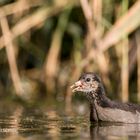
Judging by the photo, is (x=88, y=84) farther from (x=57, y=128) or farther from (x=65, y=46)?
(x=65, y=46)

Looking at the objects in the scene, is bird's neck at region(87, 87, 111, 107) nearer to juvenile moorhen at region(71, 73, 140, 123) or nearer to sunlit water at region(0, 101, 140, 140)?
juvenile moorhen at region(71, 73, 140, 123)

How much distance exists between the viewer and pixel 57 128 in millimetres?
9320

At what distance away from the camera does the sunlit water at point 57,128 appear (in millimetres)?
8398

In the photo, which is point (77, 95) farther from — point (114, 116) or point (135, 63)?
point (114, 116)

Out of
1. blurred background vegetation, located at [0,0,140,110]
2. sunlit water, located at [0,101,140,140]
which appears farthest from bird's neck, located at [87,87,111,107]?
blurred background vegetation, located at [0,0,140,110]

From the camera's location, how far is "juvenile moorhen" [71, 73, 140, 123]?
10.1 metres

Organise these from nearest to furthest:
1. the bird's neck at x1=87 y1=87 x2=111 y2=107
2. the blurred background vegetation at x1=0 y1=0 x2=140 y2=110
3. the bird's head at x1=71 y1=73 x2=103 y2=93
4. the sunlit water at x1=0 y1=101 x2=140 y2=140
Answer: the sunlit water at x1=0 y1=101 x2=140 y2=140, the bird's neck at x1=87 y1=87 x2=111 y2=107, the bird's head at x1=71 y1=73 x2=103 y2=93, the blurred background vegetation at x1=0 y1=0 x2=140 y2=110

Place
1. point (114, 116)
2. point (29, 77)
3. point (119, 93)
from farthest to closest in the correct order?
point (29, 77) → point (119, 93) → point (114, 116)

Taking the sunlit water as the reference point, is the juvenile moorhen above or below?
above

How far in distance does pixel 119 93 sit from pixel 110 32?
1.38 meters

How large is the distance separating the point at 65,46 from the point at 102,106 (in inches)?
203

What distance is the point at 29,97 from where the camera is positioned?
48.4 feet

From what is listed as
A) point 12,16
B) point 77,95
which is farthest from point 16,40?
point 77,95

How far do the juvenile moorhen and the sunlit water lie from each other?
0.64 feet
